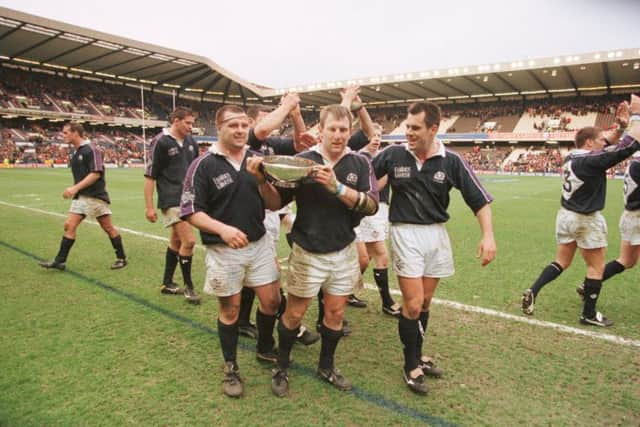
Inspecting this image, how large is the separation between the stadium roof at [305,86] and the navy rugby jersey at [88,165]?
106 ft

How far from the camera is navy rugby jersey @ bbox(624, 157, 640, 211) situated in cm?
443

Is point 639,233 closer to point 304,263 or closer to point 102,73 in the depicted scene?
point 304,263

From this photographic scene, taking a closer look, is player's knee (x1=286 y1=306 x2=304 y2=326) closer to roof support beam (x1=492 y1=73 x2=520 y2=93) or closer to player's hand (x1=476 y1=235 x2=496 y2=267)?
player's hand (x1=476 y1=235 x2=496 y2=267)

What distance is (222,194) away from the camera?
2961 mm

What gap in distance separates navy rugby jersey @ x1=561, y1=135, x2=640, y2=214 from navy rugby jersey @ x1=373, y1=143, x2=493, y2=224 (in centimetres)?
167

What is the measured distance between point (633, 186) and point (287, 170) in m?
4.30

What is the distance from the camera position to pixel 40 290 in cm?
495

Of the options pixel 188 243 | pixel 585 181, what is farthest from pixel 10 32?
pixel 585 181

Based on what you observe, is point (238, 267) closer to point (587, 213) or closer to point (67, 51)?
point (587, 213)

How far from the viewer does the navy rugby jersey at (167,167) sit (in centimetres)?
474

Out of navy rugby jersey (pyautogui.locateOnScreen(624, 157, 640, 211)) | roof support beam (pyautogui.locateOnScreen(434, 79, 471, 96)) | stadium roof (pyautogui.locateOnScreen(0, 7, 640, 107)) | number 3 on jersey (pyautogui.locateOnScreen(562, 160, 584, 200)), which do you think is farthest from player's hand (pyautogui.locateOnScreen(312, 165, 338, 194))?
roof support beam (pyautogui.locateOnScreen(434, 79, 471, 96))

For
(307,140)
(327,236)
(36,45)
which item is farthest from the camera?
(36,45)

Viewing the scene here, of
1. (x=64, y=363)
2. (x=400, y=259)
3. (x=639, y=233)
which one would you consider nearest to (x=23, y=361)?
(x=64, y=363)

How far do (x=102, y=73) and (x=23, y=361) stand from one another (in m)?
53.3
